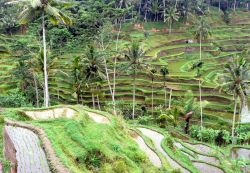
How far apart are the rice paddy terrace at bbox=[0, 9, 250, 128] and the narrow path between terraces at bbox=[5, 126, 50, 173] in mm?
20319

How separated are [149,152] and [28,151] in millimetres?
9112

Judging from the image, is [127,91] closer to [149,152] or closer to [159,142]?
[159,142]

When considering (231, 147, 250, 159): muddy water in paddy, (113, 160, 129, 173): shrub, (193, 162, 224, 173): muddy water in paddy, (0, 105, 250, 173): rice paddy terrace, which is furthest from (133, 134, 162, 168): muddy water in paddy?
(231, 147, 250, 159): muddy water in paddy

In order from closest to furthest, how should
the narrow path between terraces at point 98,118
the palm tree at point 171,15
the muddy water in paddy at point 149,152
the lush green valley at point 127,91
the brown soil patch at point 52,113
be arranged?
the lush green valley at point 127,91 → the brown soil patch at point 52,113 → the muddy water in paddy at point 149,152 → the narrow path between terraces at point 98,118 → the palm tree at point 171,15

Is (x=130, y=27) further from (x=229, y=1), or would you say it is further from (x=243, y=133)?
(x=243, y=133)

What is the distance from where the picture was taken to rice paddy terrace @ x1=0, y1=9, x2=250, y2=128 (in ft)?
139

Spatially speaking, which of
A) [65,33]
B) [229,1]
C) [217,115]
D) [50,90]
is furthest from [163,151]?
[229,1]

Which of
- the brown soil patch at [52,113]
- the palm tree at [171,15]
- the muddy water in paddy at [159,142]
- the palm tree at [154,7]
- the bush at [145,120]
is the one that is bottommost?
the bush at [145,120]

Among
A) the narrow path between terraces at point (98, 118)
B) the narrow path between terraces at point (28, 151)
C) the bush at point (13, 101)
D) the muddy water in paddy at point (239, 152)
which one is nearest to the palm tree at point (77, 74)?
the bush at point (13, 101)

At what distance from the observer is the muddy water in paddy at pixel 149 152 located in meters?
19.1

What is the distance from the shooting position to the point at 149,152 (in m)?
20.4

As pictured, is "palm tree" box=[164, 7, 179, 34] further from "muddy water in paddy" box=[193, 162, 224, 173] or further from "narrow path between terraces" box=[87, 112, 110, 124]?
"narrow path between terraces" box=[87, 112, 110, 124]

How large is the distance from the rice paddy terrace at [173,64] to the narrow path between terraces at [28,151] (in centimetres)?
2032

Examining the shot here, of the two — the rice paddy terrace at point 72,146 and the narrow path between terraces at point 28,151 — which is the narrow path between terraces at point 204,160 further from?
the narrow path between terraces at point 28,151
